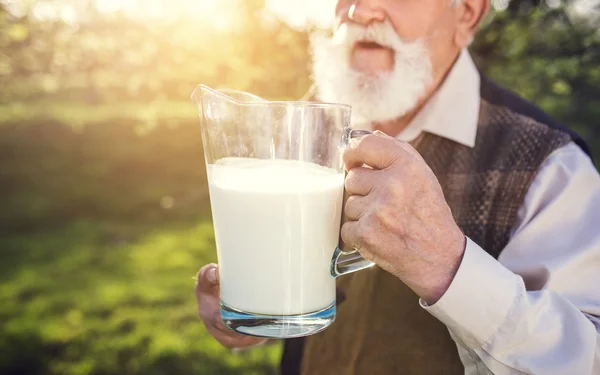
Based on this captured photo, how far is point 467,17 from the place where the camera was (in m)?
2.01

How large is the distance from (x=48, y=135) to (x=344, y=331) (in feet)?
31.5

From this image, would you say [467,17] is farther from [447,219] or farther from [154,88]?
[154,88]

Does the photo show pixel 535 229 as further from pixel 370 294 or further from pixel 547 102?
pixel 547 102

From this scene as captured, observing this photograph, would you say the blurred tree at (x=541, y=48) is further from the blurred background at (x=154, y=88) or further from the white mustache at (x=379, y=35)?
the white mustache at (x=379, y=35)

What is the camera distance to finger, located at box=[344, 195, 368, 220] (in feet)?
4.19

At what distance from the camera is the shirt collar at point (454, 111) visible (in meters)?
1.90

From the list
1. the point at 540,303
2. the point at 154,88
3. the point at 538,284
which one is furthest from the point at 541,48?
the point at 154,88

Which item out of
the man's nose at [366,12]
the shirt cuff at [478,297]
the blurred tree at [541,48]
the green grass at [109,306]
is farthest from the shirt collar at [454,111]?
the green grass at [109,306]

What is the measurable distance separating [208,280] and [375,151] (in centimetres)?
68

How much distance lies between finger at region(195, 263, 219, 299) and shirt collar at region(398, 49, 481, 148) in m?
0.79

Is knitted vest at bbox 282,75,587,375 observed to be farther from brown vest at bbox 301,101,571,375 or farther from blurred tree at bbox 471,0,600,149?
blurred tree at bbox 471,0,600,149

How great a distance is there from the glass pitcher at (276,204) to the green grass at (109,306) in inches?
115

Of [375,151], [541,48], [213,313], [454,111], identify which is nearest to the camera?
[375,151]

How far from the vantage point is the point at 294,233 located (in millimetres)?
1293
